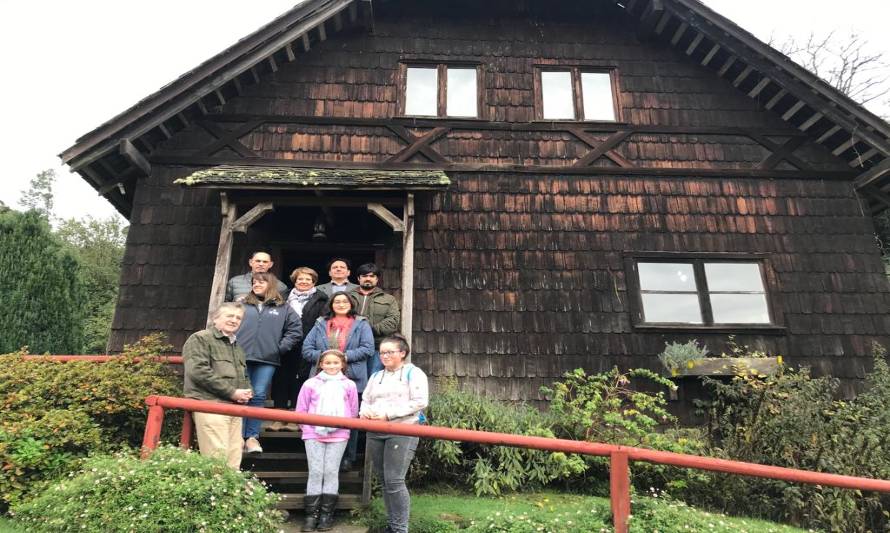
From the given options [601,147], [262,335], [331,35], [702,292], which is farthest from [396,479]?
[331,35]

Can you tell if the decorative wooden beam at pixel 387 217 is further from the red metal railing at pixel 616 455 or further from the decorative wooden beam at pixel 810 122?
the decorative wooden beam at pixel 810 122

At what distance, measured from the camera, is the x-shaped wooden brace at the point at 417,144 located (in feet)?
28.4

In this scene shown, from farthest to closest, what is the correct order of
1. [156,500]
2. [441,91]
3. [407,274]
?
[441,91], [407,274], [156,500]

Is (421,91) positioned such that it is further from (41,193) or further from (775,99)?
(41,193)

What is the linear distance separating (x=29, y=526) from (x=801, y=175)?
420 inches

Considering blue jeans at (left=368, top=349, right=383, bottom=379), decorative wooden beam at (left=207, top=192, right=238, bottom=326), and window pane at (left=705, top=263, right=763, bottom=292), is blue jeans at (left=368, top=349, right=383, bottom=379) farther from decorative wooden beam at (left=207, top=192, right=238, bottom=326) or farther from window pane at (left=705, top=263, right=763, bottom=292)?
window pane at (left=705, top=263, right=763, bottom=292)

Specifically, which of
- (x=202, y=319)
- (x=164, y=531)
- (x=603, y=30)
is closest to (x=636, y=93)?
(x=603, y=30)

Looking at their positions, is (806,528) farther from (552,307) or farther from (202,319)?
(202,319)

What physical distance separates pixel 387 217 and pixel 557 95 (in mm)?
4302

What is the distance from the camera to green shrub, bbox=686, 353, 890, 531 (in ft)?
17.6

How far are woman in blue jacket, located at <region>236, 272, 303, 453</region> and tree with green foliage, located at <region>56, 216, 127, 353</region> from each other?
19060 mm

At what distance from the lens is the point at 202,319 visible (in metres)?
7.54

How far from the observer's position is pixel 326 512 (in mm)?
4184

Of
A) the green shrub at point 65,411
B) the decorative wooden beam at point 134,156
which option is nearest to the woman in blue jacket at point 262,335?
the green shrub at point 65,411
